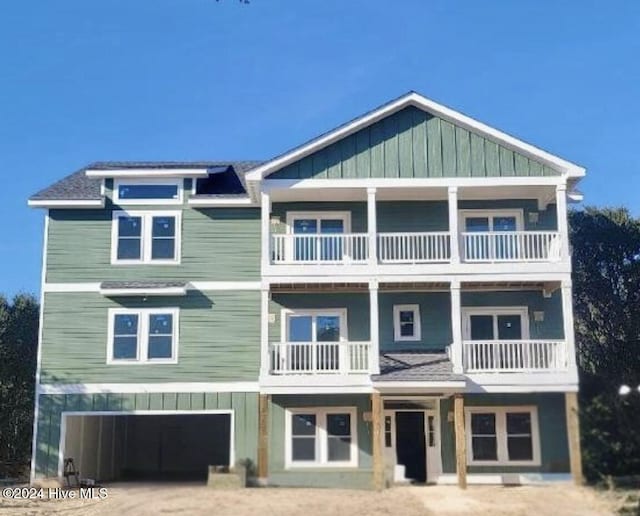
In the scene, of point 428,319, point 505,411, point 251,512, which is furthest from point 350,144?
point 251,512

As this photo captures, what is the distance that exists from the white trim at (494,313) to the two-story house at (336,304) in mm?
38

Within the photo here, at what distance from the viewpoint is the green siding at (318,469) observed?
61.5ft

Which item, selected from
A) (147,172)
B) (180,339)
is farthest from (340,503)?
(147,172)

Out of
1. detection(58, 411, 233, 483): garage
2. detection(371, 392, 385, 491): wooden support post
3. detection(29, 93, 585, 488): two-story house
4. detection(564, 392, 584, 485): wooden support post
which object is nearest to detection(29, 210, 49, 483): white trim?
detection(29, 93, 585, 488): two-story house

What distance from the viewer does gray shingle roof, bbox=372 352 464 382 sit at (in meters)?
17.8

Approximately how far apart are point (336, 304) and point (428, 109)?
5.70 meters

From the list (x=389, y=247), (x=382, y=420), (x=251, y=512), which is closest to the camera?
(x=251, y=512)

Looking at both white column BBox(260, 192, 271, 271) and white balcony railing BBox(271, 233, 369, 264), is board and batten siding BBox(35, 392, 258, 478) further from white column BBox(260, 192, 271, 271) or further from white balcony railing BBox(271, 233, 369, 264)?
white balcony railing BBox(271, 233, 369, 264)

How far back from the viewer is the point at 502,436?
63.0 ft

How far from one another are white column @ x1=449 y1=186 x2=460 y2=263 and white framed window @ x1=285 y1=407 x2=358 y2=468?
476 centimetres

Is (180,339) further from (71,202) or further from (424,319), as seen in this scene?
(424,319)

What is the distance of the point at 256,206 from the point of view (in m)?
20.6

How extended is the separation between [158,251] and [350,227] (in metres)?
5.27

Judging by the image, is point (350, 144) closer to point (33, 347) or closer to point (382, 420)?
point (382, 420)
